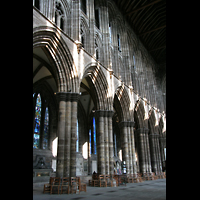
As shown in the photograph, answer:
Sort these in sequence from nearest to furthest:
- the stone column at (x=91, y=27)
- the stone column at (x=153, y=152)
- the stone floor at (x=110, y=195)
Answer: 1. the stone floor at (x=110, y=195)
2. the stone column at (x=91, y=27)
3. the stone column at (x=153, y=152)

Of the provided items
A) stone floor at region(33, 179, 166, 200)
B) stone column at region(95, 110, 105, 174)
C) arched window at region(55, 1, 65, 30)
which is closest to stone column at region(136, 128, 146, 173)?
stone column at region(95, 110, 105, 174)

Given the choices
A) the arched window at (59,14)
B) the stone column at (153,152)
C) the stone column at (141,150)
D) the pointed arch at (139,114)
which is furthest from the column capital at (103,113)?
the stone column at (153,152)

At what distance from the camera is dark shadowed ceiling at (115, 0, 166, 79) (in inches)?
889

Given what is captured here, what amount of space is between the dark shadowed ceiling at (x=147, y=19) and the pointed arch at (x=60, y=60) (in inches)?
502

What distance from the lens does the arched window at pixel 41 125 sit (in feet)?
59.6

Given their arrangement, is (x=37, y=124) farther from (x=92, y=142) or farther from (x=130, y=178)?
(x=130, y=178)

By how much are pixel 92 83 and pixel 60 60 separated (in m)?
3.92

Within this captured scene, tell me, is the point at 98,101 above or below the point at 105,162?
above

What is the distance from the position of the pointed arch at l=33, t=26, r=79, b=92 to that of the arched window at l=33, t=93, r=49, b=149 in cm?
762

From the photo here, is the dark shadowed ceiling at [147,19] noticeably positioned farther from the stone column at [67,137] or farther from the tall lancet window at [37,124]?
the stone column at [67,137]
